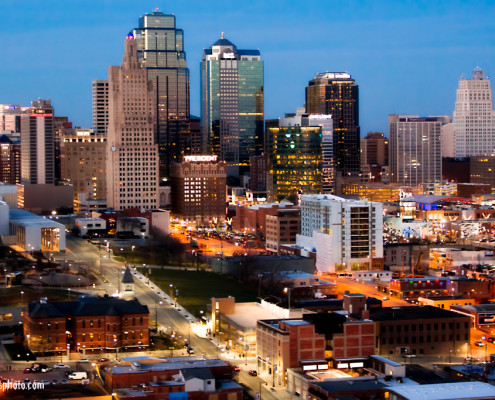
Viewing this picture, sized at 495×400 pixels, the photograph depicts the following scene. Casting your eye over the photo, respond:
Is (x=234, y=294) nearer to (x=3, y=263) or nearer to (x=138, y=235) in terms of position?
(x=3, y=263)

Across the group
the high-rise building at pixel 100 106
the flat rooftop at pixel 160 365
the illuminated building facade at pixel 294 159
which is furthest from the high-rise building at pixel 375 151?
the flat rooftop at pixel 160 365

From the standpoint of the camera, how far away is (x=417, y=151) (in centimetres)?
16812

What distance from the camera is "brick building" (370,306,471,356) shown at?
51094 millimetres

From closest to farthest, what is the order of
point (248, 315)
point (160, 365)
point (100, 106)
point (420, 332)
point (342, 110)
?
point (160, 365) < point (420, 332) < point (248, 315) < point (100, 106) < point (342, 110)

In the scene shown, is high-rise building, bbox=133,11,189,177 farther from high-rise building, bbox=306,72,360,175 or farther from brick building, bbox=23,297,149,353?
brick building, bbox=23,297,149,353

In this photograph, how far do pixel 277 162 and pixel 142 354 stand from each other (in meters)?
74.9

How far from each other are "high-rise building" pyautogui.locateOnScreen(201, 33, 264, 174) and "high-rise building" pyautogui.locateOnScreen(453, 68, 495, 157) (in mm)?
32854

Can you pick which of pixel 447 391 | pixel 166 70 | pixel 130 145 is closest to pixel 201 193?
pixel 130 145

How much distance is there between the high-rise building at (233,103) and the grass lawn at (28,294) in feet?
398

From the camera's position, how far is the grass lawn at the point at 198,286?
6184 cm

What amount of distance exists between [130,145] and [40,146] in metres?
25.2

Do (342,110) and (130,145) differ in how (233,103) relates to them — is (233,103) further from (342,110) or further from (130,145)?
(130,145)

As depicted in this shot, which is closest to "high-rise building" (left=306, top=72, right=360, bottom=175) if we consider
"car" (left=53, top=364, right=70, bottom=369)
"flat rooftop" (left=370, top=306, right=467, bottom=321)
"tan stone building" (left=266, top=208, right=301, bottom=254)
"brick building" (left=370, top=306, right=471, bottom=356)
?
"tan stone building" (left=266, top=208, right=301, bottom=254)

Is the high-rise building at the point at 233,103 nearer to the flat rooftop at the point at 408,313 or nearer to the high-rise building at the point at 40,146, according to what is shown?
the high-rise building at the point at 40,146
